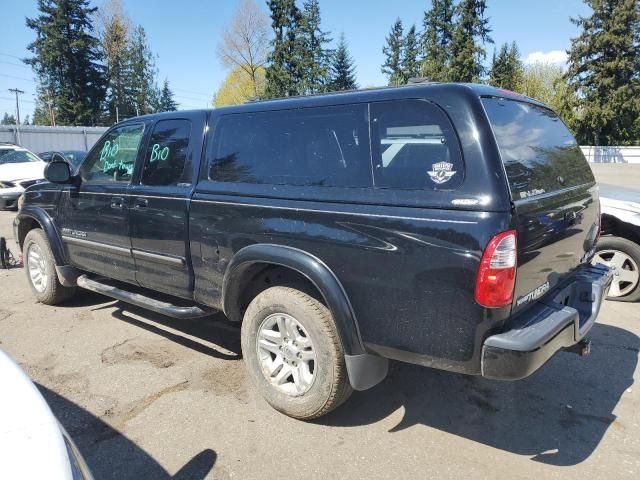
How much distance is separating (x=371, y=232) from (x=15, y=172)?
13160mm

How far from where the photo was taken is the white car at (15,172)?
1185 centimetres

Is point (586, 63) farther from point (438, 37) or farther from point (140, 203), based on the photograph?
point (140, 203)

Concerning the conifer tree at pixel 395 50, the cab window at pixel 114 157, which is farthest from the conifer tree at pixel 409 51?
the cab window at pixel 114 157

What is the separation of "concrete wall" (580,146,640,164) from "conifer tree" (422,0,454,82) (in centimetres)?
1395

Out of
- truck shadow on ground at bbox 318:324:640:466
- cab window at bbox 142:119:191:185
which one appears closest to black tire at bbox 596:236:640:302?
truck shadow on ground at bbox 318:324:640:466

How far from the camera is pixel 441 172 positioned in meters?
2.53

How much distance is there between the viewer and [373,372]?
287cm

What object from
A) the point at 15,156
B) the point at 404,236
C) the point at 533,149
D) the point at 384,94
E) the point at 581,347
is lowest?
the point at 581,347

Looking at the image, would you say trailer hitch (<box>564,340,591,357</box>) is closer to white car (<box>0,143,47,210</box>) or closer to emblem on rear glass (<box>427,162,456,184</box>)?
emblem on rear glass (<box>427,162,456,184</box>)

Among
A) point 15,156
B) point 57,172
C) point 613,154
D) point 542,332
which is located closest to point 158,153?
point 57,172

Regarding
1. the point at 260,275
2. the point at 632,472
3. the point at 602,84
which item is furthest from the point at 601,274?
the point at 602,84

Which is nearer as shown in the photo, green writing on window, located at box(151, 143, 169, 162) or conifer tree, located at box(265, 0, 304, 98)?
green writing on window, located at box(151, 143, 169, 162)

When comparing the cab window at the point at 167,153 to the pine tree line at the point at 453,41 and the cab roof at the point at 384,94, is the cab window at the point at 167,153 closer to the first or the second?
the cab roof at the point at 384,94

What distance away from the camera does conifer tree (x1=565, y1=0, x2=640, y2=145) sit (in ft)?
128
